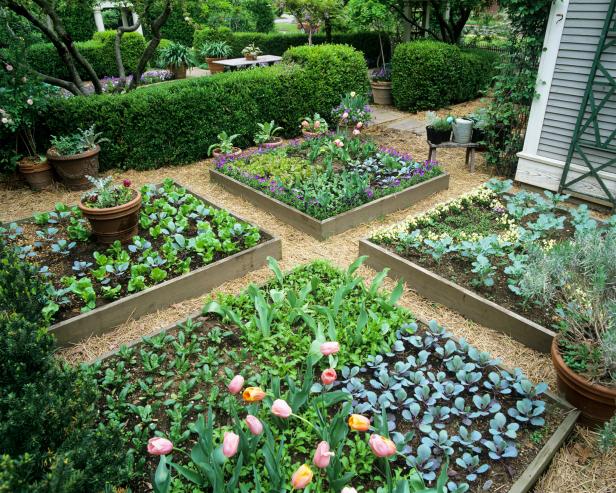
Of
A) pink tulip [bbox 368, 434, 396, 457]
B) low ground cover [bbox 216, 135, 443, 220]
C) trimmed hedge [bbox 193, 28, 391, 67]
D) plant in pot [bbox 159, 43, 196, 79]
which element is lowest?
low ground cover [bbox 216, 135, 443, 220]

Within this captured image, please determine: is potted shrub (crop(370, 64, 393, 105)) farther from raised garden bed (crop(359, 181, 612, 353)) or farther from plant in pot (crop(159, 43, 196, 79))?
plant in pot (crop(159, 43, 196, 79))

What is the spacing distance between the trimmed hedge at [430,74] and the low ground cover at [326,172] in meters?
3.55

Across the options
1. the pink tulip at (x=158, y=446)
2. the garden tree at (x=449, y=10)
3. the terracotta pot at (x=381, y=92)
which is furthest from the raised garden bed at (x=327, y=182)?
the garden tree at (x=449, y=10)

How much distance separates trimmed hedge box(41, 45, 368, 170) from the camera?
632 cm

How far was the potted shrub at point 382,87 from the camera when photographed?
1033cm

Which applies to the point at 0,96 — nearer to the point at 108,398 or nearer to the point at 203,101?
the point at 203,101

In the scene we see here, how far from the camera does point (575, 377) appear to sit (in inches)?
102

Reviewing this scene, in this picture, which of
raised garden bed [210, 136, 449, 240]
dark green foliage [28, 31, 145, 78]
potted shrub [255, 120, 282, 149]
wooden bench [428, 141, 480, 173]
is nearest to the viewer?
raised garden bed [210, 136, 449, 240]

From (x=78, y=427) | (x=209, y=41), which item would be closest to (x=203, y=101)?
(x=78, y=427)

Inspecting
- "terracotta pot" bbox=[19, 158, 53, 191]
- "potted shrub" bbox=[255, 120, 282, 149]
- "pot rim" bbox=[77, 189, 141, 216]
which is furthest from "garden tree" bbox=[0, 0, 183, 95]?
"pot rim" bbox=[77, 189, 141, 216]

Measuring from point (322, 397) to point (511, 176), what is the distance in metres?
5.24

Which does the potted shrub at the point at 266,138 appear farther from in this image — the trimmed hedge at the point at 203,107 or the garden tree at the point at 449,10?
the garden tree at the point at 449,10

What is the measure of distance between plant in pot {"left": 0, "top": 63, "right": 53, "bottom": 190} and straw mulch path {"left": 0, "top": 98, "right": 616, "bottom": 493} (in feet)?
0.95

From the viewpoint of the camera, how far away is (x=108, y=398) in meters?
2.58
